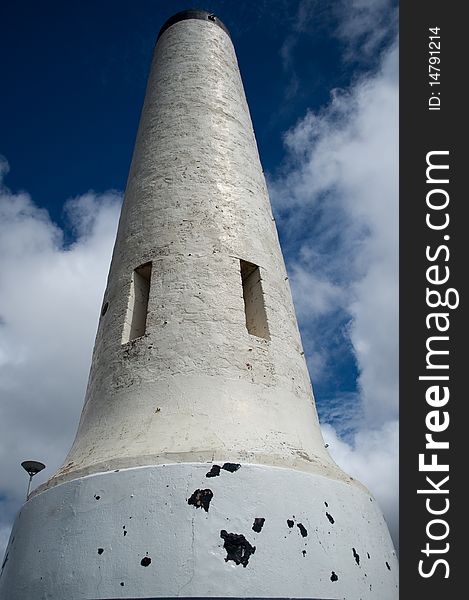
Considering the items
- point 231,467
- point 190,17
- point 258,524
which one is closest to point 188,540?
point 258,524

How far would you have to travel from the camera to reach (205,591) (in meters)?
4.08

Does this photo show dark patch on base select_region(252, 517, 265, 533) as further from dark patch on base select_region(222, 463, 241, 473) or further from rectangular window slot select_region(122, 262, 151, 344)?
rectangular window slot select_region(122, 262, 151, 344)

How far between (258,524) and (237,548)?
24 centimetres

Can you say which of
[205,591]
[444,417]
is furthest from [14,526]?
[444,417]

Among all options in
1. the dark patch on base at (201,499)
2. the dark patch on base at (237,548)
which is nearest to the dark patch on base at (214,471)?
the dark patch on base at (201,499)

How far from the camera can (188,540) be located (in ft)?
13.8

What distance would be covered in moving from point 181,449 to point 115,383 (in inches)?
50.6

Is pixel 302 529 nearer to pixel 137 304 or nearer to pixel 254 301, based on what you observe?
pixel 254 301

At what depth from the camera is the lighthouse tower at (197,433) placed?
14.0ft

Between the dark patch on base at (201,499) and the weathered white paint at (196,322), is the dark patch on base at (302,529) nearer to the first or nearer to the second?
the weathered white paint at (196,322)

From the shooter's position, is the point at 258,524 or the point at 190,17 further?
the point at 190,17

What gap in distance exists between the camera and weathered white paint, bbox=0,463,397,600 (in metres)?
4.16

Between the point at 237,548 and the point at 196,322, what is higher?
the point at 196,322

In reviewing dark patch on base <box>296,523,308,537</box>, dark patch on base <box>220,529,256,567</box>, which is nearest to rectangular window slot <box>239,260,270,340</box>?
dark patch on base <box>296,523,308,537</box>
